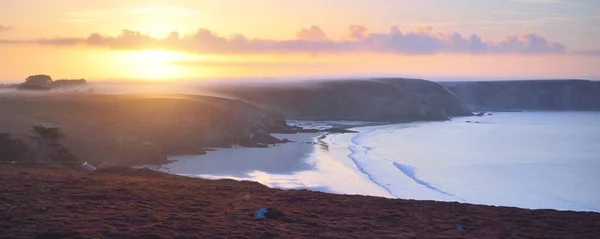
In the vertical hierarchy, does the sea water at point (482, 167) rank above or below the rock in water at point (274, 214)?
below

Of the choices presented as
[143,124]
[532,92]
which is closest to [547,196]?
[143,124]

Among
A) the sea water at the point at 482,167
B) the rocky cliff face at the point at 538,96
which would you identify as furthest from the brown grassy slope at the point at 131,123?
the rocky cliff face at the point at 538,96

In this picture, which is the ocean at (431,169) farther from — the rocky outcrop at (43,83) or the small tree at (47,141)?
the rocky outcrop at (43,83)

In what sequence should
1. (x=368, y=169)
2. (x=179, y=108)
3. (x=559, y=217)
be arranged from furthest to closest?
(x=179, y=108)
(x=368, y=169)
(x=559, y=217)

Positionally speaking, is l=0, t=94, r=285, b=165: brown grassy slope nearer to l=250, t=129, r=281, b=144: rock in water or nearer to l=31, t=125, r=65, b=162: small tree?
l=250, t=129, r=281, b=144: rock in water

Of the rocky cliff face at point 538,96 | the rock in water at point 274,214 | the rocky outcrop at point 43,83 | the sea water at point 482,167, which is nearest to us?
the rock in water at point 274,214

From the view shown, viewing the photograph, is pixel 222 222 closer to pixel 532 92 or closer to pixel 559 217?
pixel 559 217

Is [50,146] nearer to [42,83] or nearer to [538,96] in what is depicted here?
[42,83]
